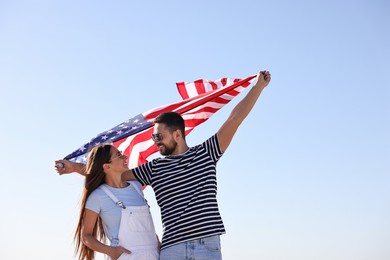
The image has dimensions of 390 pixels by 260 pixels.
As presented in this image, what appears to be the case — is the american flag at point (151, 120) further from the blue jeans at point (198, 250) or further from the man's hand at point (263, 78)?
the blue jeans at point (198, 250)

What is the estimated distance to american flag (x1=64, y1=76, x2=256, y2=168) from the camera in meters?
9.33

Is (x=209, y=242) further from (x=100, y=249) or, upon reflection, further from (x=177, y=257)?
(x=100, y=249)

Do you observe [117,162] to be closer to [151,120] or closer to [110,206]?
[110,206]

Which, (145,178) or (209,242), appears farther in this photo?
(145,178)

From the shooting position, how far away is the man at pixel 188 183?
632 centimetres

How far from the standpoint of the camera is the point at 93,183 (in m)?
7.16

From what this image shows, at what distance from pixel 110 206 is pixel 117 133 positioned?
262 cm

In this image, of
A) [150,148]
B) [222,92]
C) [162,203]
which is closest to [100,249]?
[162,203]

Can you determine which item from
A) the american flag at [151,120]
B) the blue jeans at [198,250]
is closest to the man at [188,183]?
the blue jeans at [198,250]

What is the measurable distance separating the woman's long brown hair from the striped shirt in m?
0.73

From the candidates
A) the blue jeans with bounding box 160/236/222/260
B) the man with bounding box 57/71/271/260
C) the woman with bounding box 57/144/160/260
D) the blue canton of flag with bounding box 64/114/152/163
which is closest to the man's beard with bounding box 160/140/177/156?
the man with bounding box 57/71/271/260

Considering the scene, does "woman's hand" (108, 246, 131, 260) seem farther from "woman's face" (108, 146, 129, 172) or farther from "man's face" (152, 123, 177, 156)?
"man's face" (152, 123, 177, 156)

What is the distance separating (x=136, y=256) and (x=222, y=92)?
386 centimetres

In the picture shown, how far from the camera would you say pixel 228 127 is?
6.81 metres
